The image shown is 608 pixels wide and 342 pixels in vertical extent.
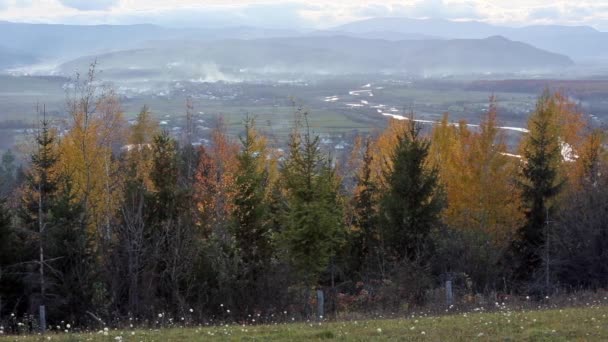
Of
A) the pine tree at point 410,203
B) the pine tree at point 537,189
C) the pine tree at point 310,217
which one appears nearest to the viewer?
the pine tree at point 310,217

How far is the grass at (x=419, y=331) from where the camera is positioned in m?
10.0

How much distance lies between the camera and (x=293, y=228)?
24281 mm

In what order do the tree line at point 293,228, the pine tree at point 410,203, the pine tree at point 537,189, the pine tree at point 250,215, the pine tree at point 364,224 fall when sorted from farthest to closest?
the pine tree at point 537,189 → the pine tree at point 364,224 → the pine tree at point 410,203 → the pine tree at point 250,215 → the tree line at point 293,228

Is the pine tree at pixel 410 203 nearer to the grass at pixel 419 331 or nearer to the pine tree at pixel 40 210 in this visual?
the pine tree at pixel 40 210

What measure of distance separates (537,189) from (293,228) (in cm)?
1239

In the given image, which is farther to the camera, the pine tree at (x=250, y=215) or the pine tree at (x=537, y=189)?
the pine tree at (x=537, y=189)

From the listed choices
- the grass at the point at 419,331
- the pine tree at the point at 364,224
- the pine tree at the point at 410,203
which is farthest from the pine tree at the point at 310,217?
the grass at the point at 419,331

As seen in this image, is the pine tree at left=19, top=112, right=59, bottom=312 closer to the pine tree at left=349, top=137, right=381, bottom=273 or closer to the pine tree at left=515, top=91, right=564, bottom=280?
the pine tree at left=349, top=137, right=381, bottom=273

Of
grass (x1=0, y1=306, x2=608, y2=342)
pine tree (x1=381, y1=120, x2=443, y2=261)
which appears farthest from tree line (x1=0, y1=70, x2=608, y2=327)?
grass (x1=0, y1=306, x2=608, y2=342)

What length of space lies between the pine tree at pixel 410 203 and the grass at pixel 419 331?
12.7 metres

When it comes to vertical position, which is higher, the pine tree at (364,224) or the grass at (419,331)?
the grass at (419,331)

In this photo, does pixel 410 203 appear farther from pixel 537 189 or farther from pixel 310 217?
pixel 537 189

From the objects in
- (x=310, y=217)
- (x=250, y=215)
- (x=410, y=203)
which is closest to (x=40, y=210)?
(x=250, y=215)

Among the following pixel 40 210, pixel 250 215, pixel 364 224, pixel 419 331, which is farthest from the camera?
pixel 364 224
